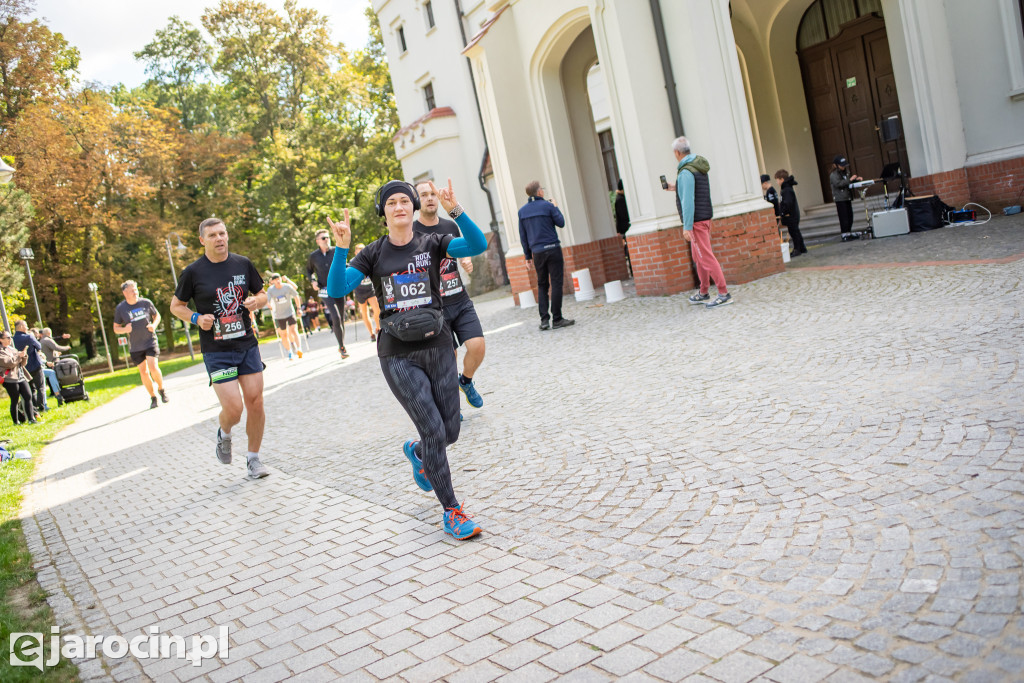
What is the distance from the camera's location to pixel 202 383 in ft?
59.0

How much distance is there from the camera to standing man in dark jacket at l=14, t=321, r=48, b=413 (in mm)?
16656

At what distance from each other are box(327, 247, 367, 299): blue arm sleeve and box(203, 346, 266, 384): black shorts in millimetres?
2432

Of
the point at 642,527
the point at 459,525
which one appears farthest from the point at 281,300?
the point at 642,527

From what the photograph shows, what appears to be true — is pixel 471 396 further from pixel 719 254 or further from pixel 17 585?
pixel 719 254

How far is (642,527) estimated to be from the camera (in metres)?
4.15

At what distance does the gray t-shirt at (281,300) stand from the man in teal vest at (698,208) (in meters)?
9.68

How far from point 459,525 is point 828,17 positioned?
16552mm

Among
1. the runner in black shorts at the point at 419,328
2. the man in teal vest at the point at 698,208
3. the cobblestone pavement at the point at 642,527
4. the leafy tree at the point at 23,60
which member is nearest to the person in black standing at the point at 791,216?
the man in teal vest at the point at 698,208

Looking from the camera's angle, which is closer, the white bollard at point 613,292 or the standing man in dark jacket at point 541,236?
the standing man in dark jacket at point 541,236

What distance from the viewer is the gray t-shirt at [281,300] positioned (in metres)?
17.4

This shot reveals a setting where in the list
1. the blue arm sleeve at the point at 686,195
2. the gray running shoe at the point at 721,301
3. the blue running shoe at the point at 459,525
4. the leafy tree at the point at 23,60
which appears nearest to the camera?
the blue running shoe at the point at 459,525

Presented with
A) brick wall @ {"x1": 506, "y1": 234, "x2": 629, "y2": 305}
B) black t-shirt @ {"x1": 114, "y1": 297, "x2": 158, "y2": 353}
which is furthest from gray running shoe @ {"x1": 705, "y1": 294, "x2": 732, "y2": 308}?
black t-shirt @ {"x1": 114, "y1": 297, "x2": 158, "y2": 353}

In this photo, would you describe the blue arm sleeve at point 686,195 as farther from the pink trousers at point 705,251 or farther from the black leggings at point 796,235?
the black leggings at point 796,235

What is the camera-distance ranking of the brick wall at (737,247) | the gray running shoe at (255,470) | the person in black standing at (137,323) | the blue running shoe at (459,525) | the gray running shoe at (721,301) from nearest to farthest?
the blue running shoe at (459,525), the gray running shoe at (255,470), the gray running shoe at (721,301), the brick wall at (737,247), the person in black standing at (137,323)
